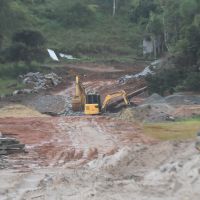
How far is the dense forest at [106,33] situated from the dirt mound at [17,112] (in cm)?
899

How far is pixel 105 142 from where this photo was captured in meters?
21.5

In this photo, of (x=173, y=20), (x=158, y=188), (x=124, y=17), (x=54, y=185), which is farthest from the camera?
(x=124, y=17)

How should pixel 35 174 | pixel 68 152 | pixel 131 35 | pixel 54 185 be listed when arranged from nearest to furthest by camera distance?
pixel 54 185
pixel 35 174
pixel 68 152
pixel 131 35

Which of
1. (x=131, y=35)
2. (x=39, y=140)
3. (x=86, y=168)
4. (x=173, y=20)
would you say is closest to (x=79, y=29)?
(x=131, y=35)

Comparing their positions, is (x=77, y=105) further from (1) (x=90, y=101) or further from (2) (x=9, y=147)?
(2) (x=9, y=147)

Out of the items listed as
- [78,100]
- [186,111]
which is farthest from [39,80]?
[186,111]

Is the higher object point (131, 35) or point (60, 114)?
point (131, 35)

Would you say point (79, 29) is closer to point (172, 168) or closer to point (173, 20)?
point (173, 20)

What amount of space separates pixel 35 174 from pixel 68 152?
14.3ft

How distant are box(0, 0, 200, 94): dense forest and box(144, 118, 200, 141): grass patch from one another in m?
10.1

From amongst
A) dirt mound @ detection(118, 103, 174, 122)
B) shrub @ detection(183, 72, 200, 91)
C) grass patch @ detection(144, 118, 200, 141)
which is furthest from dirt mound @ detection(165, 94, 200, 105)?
grass patch @ detection(144, 118, 200, 141)

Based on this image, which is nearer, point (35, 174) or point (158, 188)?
point (158, 188)

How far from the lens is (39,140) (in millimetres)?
22281

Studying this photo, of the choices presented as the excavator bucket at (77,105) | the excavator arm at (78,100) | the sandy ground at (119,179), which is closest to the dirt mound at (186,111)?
the excavator arm at (78,100)
